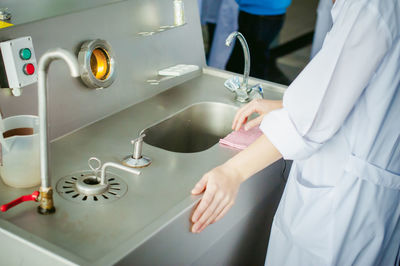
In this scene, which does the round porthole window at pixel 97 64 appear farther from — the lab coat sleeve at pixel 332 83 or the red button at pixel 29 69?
the lab coat sleeve at pixel 332 83

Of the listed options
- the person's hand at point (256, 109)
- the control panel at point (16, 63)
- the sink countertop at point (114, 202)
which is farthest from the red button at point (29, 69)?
the person's hand at point (256, 109)

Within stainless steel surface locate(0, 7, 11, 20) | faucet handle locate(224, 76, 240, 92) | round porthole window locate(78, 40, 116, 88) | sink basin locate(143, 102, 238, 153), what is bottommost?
sink basin locate(143, 102, 238, 153)

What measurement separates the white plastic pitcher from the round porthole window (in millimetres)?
291

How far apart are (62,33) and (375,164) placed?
94 centimetres

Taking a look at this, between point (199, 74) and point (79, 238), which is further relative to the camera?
point (199, 74)

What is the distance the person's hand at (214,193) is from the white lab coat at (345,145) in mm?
147

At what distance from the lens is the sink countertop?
1.03 metres

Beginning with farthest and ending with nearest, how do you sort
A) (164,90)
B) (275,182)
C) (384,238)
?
1. (164,90)
2. (275,182)
3. (384,238)

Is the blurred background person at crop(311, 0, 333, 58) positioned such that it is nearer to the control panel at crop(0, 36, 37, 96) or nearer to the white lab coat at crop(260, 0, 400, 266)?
the white lab coat at crop(260, 0, 400, 266)

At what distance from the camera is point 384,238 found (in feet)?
4.29

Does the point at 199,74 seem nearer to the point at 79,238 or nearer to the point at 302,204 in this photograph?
the point at 302,204

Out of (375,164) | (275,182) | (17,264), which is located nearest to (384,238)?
(375,164)

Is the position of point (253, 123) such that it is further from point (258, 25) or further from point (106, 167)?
point (258, 25)

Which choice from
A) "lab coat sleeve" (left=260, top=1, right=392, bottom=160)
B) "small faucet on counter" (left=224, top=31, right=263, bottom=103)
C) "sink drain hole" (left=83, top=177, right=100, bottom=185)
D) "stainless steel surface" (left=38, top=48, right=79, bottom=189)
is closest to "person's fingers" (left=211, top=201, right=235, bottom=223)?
"lab coat sleeve" (left=260, top=1, right=392, bottom=160)
